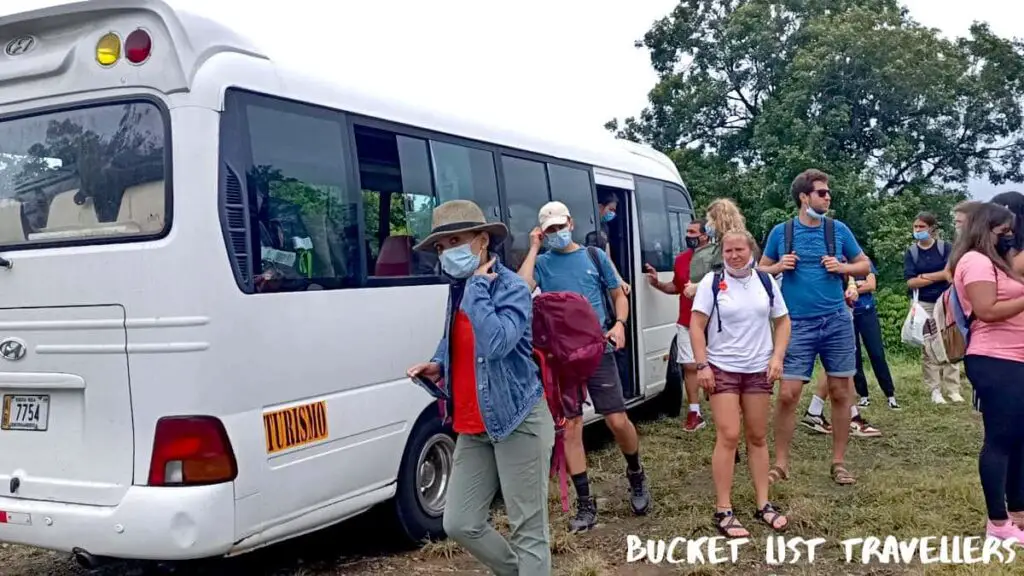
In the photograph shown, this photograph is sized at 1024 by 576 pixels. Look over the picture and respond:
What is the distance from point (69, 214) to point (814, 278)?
4346 millimetres

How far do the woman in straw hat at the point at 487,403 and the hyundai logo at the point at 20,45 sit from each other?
6.86ft

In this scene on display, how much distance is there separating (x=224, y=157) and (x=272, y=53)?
2.22 feet

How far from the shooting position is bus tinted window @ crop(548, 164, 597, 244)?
6727mm

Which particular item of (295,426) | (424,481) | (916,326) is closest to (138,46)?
(295,426)

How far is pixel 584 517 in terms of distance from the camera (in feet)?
16.9

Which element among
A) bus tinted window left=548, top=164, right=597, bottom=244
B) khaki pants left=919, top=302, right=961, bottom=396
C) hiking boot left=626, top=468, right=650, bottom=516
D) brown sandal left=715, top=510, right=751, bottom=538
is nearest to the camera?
brown sandal left=715, top=510, right=751, bottom=538

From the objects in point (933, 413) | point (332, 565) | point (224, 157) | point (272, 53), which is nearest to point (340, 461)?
point (332, 565)

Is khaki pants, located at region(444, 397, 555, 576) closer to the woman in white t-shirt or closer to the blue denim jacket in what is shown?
the blue denim jacket

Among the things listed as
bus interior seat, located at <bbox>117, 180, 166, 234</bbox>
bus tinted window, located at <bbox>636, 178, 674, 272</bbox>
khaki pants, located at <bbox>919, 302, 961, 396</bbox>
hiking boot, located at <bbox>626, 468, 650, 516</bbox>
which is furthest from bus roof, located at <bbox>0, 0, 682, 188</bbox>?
khaki pants, located at <bbox>919, 302, 961, 396</bbox>

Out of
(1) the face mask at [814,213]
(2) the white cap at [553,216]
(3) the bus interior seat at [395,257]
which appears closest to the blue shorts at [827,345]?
(1) the face mask at [814,213]

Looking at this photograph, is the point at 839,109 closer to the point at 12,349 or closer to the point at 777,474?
the point at 777,474

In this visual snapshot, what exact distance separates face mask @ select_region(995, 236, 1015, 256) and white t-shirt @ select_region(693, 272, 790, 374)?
Result: 43.4 inches

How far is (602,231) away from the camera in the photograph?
7484mm

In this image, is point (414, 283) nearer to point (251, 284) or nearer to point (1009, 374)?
point (251, 284)
